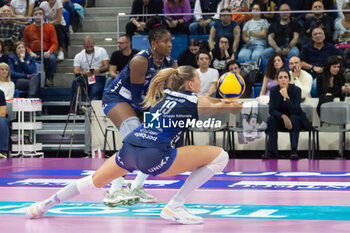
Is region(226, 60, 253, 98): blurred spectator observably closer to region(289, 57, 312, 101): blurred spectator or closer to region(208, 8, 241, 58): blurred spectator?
region(208, 8, 241, 58): blurred spectator

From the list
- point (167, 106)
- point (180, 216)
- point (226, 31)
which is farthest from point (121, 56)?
point (180, 216)

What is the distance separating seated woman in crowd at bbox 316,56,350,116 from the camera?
887 cm

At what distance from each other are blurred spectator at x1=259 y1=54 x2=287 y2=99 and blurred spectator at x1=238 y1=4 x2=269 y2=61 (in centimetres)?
32

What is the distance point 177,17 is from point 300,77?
2.33 metres

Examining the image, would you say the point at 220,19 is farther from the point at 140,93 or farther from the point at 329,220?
Result: the point at 329,220

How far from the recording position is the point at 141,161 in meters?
3.96

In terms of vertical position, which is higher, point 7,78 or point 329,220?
point 7,78

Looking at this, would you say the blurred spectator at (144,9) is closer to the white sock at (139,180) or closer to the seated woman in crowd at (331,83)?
the seated woman in crowd at (331,83)

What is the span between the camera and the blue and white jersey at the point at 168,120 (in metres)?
3.96

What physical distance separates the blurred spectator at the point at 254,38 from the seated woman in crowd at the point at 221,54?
0.67 feet

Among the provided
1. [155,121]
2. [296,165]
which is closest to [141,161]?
[155,121]

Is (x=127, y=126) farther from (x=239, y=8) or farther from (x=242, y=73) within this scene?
(x=239, y=8)

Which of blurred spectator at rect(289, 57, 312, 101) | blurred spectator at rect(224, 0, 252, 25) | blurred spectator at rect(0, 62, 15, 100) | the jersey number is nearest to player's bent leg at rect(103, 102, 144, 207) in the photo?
the jersey number

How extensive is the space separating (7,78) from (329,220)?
720 centimetres
